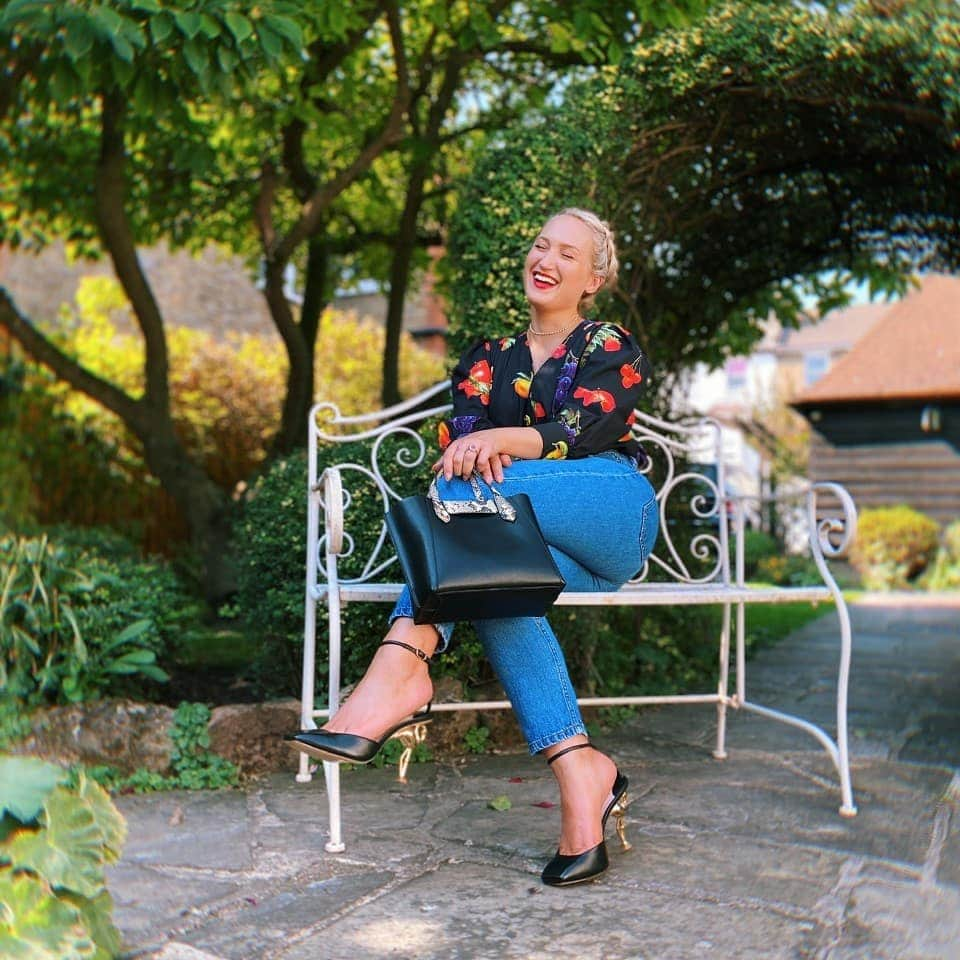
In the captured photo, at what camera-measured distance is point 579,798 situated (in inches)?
92.0

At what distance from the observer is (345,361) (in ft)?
47.5

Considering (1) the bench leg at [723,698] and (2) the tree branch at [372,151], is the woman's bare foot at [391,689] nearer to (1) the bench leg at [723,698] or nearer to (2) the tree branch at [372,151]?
(1) the bench leg at [723,698]

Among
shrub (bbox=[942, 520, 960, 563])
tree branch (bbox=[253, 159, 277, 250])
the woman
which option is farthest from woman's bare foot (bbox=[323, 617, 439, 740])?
shrub (bbox=[942, 520, 960, 563])

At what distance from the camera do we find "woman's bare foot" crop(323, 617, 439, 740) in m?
2.26

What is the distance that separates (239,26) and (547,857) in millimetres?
2849

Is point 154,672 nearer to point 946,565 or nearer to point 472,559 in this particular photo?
point 472,559

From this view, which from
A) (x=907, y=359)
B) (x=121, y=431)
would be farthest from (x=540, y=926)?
(x=907, y=359)

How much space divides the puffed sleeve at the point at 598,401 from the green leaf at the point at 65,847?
1.39 metres

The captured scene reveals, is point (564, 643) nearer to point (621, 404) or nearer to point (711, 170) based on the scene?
point (621, 404)

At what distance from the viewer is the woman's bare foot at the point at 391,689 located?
226 centimetres

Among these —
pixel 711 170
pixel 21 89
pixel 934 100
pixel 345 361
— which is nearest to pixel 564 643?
pixel 711 170

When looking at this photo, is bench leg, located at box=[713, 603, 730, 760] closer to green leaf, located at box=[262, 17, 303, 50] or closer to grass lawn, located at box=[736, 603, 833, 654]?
grass lawn, located at box=[736, 603, 833, 654]

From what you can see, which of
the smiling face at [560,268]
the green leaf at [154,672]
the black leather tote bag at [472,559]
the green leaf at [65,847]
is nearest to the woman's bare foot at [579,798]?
the black leather tote bag at [472,559]

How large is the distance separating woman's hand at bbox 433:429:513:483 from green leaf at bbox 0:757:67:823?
1.12 m
